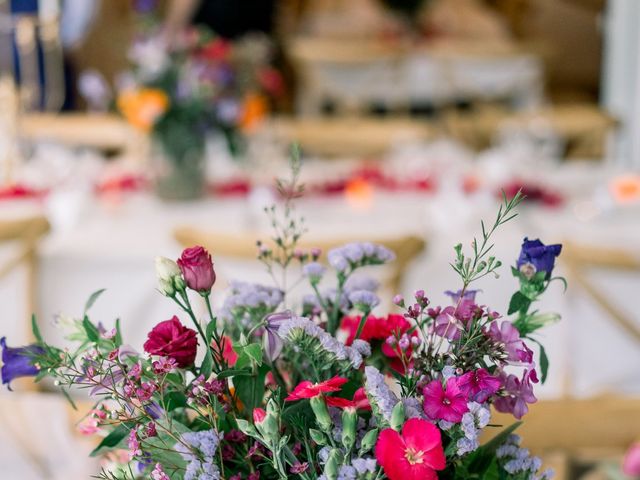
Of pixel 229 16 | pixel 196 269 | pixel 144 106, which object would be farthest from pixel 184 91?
pixel 229 16

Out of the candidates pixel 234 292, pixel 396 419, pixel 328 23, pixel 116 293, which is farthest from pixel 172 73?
pixel 328 23

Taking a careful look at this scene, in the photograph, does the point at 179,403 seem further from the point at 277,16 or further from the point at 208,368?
the point at 277,16

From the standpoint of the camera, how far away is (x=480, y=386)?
2.01 ft

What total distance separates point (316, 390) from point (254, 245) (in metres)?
1.20

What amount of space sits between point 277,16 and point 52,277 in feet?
18.1

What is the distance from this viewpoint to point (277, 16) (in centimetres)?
730

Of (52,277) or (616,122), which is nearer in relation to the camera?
(52,277)

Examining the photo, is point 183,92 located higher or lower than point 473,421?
lower

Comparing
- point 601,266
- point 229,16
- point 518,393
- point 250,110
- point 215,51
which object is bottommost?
point 229,16

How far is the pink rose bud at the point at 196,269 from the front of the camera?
25.1 inches

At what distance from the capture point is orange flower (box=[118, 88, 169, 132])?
235 cm

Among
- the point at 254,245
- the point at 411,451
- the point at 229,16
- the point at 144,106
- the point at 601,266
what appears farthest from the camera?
the point at 229,16

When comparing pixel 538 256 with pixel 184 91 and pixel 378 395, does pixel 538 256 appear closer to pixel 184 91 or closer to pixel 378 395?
pixel 378 395

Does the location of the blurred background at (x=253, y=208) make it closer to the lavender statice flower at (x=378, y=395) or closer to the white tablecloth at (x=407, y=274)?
the white tablecloth at (x=407, y=274)
